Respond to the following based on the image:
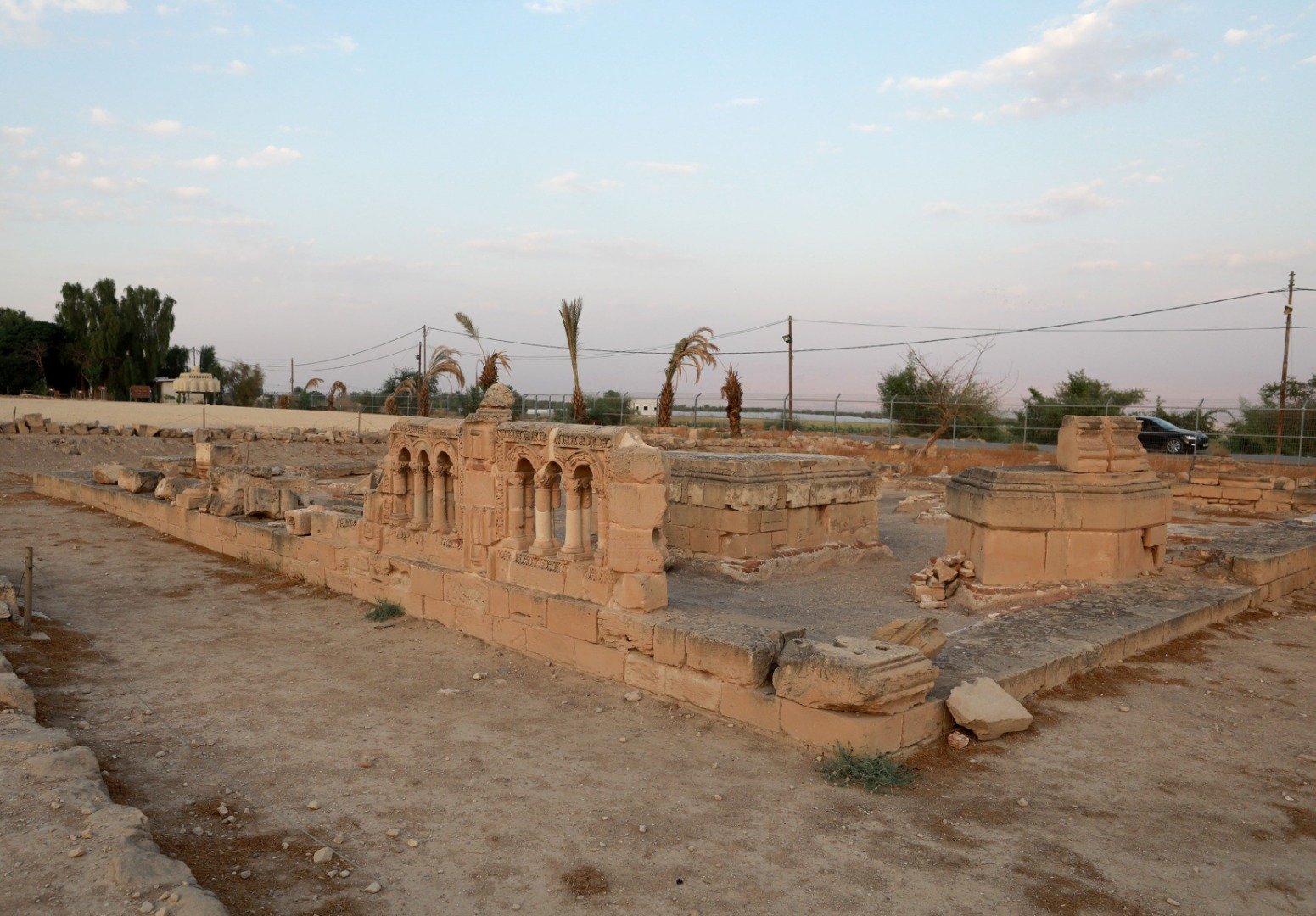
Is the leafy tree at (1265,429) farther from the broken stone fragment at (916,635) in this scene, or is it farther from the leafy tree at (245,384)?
the leafy tree at (245,384)

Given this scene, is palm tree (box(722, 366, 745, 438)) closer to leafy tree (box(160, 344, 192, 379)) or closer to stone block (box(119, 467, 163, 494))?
stone block (box(119, 467, 163, 494))

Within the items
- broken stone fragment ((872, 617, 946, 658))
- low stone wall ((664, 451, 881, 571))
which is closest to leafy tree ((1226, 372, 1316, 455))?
low stone wall ((664, 451, 881, 571))

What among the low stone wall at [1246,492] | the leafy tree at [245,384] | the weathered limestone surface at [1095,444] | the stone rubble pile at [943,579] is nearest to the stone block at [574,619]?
the stone rubble pile at [943,579]

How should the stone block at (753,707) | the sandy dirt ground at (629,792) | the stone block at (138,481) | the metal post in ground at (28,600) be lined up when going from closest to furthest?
the sandy dirt ground at (629,792)
the stone block at (753,707)
the metal post in ground at (28,600)
the stone block at (138,481)

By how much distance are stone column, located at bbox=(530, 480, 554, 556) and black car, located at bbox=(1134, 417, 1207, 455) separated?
69.0 feet

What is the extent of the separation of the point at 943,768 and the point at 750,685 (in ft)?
3.83

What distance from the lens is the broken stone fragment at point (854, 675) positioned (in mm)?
4508

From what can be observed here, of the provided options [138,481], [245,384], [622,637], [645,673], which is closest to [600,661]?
[622,637]

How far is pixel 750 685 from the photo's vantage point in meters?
5.06

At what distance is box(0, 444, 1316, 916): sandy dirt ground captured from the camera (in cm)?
334

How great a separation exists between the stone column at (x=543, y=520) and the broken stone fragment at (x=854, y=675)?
7.93 feet

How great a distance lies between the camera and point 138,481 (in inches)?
535

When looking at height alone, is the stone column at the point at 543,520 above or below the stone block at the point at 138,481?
above

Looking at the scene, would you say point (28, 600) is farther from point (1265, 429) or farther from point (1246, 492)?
point (1265, 429)
